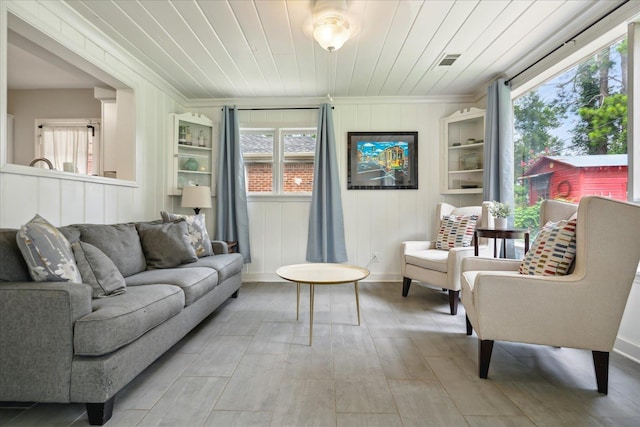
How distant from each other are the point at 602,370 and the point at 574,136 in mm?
1880

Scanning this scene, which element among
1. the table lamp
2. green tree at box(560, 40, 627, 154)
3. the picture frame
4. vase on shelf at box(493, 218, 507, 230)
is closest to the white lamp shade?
the table lamp

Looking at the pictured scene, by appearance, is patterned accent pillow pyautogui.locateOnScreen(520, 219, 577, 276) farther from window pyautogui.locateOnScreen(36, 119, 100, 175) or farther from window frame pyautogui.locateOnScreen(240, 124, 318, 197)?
window pyautogui.locateOnScreen(36, 119, 100, 175)

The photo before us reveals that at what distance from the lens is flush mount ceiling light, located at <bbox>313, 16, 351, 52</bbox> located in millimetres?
2007

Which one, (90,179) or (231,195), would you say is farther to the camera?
(231,195)

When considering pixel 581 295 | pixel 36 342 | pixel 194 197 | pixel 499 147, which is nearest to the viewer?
pixel 36 342

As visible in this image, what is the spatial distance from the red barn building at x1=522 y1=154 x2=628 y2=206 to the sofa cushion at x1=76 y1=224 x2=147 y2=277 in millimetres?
3591

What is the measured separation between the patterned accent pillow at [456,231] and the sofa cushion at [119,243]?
114 inches

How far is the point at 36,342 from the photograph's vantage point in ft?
3.95

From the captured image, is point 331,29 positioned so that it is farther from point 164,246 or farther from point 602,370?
point 602,370

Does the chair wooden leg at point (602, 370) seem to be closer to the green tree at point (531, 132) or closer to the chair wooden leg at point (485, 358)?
the chair wooden leg at point (485, 358)

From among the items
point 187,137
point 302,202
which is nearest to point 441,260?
point 302,202

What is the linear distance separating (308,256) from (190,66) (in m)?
2.47

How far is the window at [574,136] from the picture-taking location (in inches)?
82.7

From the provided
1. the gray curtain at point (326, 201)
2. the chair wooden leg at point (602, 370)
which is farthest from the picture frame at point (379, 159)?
the chair wooden leg at point (602, 370)
